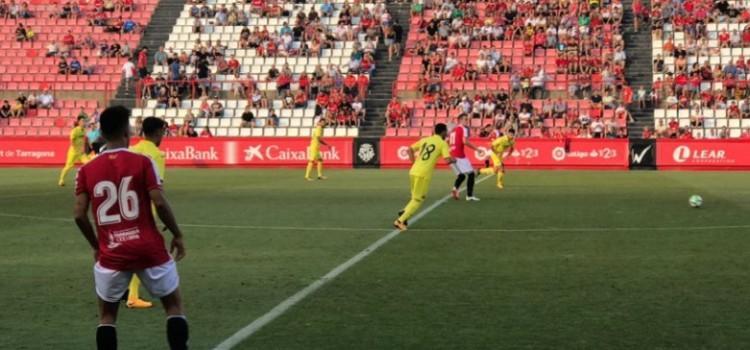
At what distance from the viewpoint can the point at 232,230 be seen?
1880cm

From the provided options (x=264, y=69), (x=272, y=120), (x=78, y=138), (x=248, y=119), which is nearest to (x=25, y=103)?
(x=248, y=119)

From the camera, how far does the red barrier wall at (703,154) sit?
42.0 metres

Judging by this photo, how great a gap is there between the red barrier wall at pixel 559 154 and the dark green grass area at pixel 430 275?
1680 centimetres

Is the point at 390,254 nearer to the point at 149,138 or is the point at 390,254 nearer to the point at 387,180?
the point at 149,138

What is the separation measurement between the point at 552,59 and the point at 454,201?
25653 millimetres

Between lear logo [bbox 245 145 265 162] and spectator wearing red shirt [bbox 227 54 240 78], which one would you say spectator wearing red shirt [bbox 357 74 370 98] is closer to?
spectator wearing red shirt [bbox 227 54 240 78]

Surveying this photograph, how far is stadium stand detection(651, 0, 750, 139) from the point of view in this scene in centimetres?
4541

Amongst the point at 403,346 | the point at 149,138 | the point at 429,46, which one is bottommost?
the point at 403,346

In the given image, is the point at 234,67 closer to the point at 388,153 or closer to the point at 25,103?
the point at 25,103

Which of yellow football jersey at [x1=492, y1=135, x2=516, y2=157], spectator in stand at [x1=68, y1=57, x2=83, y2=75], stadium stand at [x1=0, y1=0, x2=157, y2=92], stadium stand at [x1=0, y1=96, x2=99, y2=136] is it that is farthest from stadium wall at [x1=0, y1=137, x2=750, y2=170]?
yellow football jersey at [x1=492, y1=135, x2=516, y2=157]

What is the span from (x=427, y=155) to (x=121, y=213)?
1167cm

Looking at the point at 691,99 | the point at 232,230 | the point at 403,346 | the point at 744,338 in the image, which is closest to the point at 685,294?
the point at 744,338

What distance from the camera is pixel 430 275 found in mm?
13148

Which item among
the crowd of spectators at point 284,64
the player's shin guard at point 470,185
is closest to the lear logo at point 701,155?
the crowd of spectators at point 284,64
